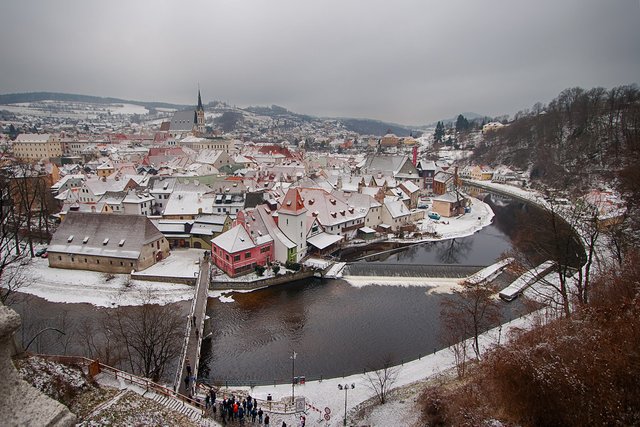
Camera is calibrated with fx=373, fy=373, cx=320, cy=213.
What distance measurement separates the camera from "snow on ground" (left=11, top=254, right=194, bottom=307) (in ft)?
94.4

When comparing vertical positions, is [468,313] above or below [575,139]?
below

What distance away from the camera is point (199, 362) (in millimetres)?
21750

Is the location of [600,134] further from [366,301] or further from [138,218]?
[138,218]

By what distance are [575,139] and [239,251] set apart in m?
90.4

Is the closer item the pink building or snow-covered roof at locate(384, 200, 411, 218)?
the pink building

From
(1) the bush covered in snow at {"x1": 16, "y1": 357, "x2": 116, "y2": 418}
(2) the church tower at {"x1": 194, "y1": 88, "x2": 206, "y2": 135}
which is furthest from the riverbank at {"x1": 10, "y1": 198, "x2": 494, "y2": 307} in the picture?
(2) the church tower at {"x1": 194, "y1": 88, "x2": 206, "y2": 135}

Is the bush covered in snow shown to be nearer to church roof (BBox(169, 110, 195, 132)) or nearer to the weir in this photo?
the weir

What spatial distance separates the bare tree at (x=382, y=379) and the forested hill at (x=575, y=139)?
62.1 metres

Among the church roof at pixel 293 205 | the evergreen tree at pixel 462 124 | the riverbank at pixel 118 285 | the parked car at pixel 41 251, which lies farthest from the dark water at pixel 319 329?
the evergreen tree at pixel 462 124

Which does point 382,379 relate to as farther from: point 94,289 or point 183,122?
point 183,122

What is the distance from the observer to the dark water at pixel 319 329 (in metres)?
21.9

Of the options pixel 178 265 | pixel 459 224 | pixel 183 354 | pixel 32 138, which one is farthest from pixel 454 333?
pixel 32 138

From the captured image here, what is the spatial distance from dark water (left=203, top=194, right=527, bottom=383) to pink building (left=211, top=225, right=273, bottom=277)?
3.16 meters

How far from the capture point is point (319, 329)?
1019 inches
